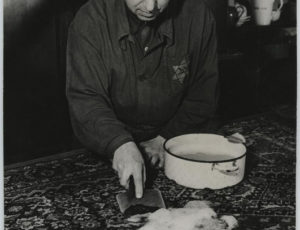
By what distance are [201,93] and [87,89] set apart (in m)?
0.48

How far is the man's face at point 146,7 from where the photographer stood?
134 cm

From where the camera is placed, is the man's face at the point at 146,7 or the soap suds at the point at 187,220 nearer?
the soap suds at the point at 187,220

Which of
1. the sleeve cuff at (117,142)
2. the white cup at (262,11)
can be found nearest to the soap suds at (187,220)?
the sleeve cuff at (117,142)

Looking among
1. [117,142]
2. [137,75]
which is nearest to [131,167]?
[117,142]

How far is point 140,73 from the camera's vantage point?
1521 millimetres

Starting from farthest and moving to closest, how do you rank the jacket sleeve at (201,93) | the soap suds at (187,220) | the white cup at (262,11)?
the white cup at (262,11), the jacket sleeve at (201,93), the soap suds at (187,220)

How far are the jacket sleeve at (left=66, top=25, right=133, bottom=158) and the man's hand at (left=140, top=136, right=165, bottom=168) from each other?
0.18m

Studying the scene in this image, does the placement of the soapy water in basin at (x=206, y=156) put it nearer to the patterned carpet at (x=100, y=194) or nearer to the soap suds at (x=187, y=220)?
the patterned carpet at (x=100, y=194)

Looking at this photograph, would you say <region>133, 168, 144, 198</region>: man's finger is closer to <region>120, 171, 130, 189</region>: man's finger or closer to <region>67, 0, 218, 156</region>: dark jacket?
<region>120, 171, 130, 189</region>: man's finger

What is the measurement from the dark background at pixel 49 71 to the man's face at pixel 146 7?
3.33ft

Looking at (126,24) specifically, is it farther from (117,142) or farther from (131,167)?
(131,167)

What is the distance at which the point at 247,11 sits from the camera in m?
2.83

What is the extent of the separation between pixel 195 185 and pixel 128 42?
1.73ft

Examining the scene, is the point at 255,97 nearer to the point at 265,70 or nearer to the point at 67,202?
the point at 265,70
